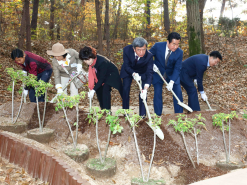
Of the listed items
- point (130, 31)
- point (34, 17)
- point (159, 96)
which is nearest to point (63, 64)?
point (159, 96)

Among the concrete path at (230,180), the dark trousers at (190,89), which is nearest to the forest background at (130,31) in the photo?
the dark trousers at (190,89)

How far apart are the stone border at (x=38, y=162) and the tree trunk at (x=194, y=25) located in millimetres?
6935

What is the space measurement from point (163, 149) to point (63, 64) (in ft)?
8.48

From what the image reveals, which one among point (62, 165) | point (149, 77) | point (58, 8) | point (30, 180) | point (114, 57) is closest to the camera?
point (62, 165)

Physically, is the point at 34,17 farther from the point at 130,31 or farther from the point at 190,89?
the point at 190,89

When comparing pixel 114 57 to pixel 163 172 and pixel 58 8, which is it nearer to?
pixel 58 8

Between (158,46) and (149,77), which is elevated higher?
(158,46)

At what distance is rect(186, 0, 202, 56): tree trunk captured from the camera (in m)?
7.69

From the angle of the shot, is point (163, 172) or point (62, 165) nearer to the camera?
point (62, 165)

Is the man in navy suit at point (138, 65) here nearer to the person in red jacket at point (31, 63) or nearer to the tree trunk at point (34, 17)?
the person in red jacket at point (31, 63)

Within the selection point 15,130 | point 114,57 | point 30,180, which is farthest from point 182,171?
point 114,57

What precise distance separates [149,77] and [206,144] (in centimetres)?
147

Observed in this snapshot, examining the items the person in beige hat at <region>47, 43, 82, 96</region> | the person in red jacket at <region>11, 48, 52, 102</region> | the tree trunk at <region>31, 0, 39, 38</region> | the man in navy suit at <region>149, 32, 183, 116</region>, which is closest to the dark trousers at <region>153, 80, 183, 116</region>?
the man in navy suit at <region>149, 32, 183, 116</region>

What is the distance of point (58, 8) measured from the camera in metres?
14.5
